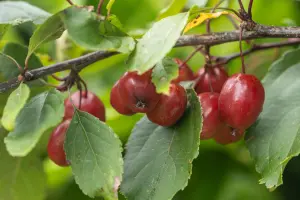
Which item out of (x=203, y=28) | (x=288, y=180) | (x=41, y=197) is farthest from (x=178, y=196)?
(x=41, y=197)

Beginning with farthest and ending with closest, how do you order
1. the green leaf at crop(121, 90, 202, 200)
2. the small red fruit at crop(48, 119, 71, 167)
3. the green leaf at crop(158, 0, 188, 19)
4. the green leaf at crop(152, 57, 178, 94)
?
the green leaf at crop(158, 0, 188, 19)
the small red fruit at crop(48, 119, 71, 167)
the green leaf at crop(121, 90, 202, 200)
the green leaf at crop(152, 57, 178, 94)

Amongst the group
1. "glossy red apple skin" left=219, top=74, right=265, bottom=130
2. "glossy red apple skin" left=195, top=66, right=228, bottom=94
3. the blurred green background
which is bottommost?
the blurred green background

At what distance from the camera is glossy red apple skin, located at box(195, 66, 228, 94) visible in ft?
4.77

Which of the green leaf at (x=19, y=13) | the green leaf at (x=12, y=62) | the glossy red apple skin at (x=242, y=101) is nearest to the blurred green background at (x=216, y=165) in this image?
the green leaf at (x=19, y=13)

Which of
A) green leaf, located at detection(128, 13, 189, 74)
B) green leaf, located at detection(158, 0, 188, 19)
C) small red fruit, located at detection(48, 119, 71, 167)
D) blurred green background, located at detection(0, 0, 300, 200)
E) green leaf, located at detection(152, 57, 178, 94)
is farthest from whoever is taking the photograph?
blurred green background, located at detection(0, 0, 300, 200)

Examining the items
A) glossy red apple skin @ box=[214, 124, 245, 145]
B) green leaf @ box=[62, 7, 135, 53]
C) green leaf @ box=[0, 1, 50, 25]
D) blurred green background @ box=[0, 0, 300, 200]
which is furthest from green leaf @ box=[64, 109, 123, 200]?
blurred green background @ box=[0, 0, 300, 200]

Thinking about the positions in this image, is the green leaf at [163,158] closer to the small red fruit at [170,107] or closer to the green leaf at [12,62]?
the small red fruit at [170,107]

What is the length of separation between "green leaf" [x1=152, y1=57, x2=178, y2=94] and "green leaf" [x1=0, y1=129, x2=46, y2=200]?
46 centimetres

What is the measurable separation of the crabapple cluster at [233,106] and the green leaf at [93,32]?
0.28 meters

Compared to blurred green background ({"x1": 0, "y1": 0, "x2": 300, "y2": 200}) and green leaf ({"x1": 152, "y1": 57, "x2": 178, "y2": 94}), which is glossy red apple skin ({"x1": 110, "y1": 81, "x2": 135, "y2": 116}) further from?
blurred green background ({"x1": 0, "y1": 0, "x2": 300, "y2": 200})

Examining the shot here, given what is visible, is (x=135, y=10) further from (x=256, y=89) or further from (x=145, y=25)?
(x=256, y=89)

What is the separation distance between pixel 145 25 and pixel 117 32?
1.19m

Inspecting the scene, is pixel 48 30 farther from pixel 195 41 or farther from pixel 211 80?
pixel 211 80

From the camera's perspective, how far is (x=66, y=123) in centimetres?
139
